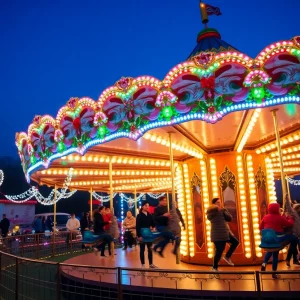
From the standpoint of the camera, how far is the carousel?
5512 mm

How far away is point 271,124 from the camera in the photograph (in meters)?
7.27

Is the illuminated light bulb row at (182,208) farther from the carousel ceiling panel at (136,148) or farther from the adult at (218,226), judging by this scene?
the adult at (218,226)

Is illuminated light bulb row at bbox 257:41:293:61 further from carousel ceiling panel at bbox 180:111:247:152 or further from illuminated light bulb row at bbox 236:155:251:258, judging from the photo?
illuminated light bulb row at bbox 236:155:251:258

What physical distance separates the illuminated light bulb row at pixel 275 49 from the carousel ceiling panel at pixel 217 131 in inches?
47.1

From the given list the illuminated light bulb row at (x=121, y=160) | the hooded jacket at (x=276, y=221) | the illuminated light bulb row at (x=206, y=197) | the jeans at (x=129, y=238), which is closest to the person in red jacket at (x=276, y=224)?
the hooded jacket at (x=276, y=221)

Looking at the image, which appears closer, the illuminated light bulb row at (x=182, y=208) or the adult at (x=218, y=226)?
the adult at (x=218, y=226)

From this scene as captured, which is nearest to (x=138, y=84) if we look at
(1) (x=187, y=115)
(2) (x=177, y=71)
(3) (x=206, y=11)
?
(2) (x=177, y=71)

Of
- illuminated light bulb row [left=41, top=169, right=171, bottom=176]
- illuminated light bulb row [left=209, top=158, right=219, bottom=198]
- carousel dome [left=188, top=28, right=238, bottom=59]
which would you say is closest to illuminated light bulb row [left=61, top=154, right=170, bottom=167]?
illuminated light bulb row [left=41, top=169, right=171, bottom=176]

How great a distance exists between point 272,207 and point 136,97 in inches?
112

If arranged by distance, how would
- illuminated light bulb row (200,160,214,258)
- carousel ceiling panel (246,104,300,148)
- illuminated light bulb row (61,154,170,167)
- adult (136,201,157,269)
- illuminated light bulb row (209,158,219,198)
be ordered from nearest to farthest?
carousel ceiling panel (246,104,300,148), adult (136,201,157,269), illuminated light bulb row (200,160,214,258), illuminated light bulb row (209,158,219,198), illuminated light bulb row (61,154,170,167)

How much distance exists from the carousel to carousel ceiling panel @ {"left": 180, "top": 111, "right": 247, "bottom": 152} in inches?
0.8

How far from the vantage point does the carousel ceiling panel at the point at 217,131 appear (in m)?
6.77

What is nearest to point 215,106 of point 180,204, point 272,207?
point 272,207

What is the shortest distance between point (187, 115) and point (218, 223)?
1972 millimetres
